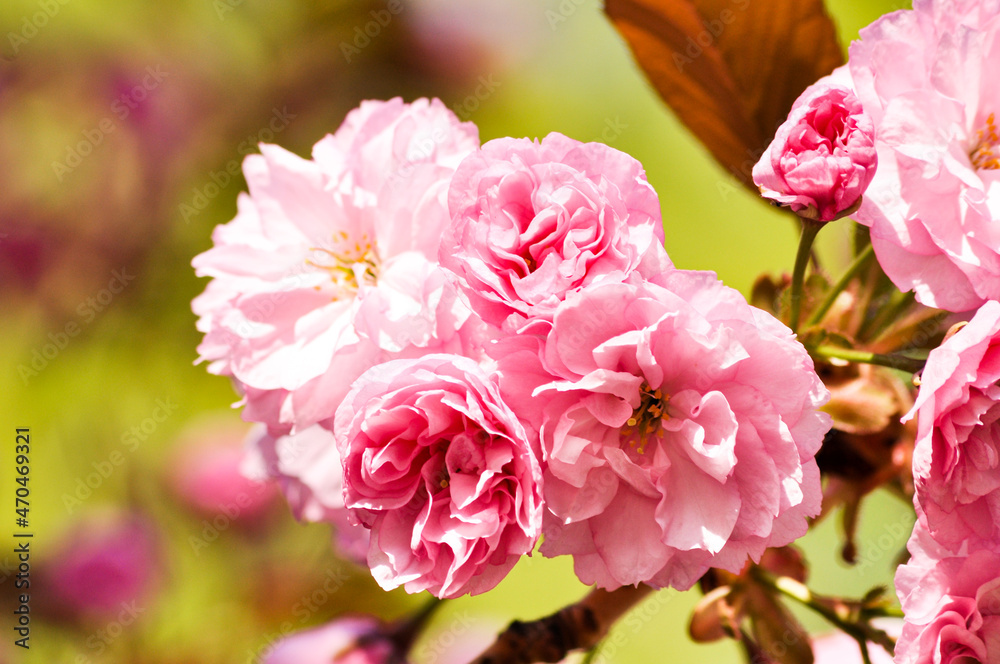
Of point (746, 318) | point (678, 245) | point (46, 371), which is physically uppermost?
point (746, 318)

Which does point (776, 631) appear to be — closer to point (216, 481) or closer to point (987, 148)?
point (987, 148)

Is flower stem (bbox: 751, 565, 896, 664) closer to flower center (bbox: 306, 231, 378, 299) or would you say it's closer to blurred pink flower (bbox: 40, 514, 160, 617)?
flower center (bbox: 306, 231, 378, 299)

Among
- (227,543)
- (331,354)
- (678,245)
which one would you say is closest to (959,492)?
(331,354)

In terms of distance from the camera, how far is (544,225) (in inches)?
14.1

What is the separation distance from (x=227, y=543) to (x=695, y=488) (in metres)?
1.03

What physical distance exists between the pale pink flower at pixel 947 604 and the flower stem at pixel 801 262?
0.12m

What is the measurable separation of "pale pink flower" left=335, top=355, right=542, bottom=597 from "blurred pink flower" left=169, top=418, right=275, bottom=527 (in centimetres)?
91

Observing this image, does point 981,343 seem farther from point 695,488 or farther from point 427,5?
point 427,5

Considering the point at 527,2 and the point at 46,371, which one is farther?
the point at 527,2

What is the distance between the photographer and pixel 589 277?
0.34 meters

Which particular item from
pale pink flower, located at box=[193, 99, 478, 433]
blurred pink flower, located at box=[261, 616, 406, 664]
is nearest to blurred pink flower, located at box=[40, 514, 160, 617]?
blurred pink flower, located at box=[261, 616, 406, 664]

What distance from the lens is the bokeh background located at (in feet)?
3.60

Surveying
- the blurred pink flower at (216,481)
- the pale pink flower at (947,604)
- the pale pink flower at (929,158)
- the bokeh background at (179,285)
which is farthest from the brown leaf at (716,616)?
the blurred pink flower at (216,481)

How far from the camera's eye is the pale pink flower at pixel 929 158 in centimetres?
38
